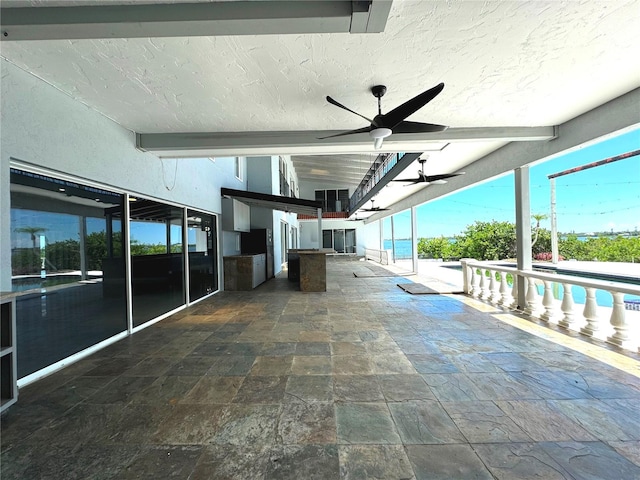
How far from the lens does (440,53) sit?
2469 mm

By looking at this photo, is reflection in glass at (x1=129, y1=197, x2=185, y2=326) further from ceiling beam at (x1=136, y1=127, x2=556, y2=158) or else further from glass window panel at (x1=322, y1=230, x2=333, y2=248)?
glass window panel at (x1=322, y1=230, x2=333, y2=248)

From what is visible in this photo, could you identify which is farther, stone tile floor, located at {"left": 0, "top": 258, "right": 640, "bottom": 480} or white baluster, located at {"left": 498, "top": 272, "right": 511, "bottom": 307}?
white baluster, located at {"left": 498, "top": 272, "right": 511, "bottom": 307}

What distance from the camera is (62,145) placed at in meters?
2.92

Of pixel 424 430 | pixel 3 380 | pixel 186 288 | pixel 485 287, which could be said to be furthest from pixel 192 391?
pixel 485 287

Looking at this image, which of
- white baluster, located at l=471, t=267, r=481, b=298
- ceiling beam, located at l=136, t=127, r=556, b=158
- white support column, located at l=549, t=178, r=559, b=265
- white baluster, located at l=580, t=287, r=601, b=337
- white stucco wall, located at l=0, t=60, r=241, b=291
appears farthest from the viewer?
white support column, located at l=549, t=178, r=559, b=265

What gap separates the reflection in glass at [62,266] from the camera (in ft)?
8.61

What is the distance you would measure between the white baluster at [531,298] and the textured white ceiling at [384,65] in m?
2.77

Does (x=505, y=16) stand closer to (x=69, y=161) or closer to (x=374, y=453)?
(x=374, y=453)

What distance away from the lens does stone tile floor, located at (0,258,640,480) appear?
161 centimetres

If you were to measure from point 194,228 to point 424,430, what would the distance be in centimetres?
564

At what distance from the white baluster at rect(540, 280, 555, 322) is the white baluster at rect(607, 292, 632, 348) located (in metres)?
0.95

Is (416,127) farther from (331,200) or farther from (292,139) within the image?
(331,200)

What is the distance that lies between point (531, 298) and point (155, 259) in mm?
6644

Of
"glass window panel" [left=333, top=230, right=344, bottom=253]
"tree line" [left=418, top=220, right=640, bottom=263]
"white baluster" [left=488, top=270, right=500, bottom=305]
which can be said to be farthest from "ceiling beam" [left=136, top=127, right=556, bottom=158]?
"glass window panel" [left=333, top=230, right=344, bottom=253]
